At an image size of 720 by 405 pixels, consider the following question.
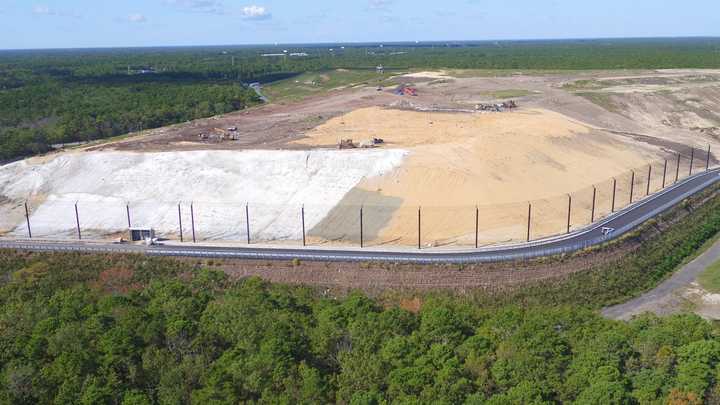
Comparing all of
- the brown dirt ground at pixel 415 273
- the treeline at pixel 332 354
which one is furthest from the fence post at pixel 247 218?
the treeline at pixel 332 354

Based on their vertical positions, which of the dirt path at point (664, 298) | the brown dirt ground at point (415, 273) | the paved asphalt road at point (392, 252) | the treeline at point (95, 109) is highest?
the treeline at point (95, 109)

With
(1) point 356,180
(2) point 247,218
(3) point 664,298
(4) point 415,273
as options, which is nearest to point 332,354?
(4) point 415,273

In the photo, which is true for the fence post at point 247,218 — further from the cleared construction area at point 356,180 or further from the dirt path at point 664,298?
the dirt path at point 664,298

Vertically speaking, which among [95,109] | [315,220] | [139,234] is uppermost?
[95,109]

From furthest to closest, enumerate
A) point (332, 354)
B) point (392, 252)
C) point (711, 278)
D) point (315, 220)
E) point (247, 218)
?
point (315, 220), point (247, 218), point (711, 278), point (392, 252), point (332, 354)

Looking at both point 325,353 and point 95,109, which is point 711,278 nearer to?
point 325,353

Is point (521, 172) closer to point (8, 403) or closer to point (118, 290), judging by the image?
point (118, 290)
